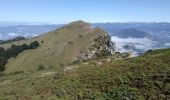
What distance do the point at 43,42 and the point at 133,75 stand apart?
10443 cm

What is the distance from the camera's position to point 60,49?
119m

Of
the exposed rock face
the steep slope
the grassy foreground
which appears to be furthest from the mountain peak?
the grassy foreground

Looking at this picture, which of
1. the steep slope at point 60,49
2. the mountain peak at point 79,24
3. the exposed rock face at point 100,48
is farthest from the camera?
the mountain peak at point 79,24

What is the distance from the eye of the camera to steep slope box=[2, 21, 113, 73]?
10938 cm

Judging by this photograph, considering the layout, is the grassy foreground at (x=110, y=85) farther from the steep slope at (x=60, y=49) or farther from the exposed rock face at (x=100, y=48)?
the exposed rock face at (x=100, y=48)

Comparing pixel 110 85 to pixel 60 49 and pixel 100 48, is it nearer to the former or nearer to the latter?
pixel 100 48

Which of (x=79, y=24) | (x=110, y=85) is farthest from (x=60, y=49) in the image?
(x=110, y=85)

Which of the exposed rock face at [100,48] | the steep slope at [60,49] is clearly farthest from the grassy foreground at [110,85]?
the exposed rock face at [100,48]

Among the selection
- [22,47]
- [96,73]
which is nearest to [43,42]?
[22,47]

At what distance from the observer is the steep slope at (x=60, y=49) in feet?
359

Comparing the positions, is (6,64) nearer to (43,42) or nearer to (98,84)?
(43,42)

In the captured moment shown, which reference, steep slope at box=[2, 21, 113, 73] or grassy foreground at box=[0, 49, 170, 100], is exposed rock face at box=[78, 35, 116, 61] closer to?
steep slope at box=[2, 21, 113, 73]

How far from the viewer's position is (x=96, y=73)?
129 feet

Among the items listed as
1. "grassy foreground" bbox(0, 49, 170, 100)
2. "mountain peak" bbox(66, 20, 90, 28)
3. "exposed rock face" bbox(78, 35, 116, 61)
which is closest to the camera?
"grassy foreground" bbox(0, 49, 170, 100)
